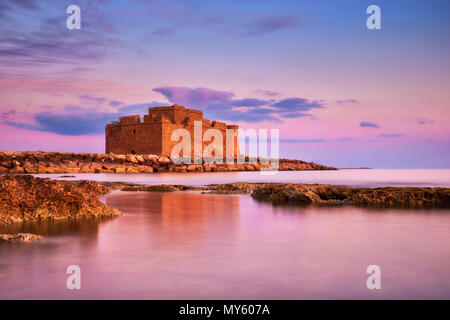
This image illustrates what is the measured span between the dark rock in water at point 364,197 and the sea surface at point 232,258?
1.73 meters

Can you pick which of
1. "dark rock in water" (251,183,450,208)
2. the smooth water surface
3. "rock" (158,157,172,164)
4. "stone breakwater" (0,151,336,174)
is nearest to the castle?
"rock" (158,157,172,164)

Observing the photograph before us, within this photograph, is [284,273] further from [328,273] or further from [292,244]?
[292,244]

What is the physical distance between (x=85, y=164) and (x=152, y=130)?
13.1 m

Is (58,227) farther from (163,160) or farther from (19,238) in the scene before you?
(163,160)

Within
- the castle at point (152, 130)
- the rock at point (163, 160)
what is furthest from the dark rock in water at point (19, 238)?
the castle at point (152, 130)

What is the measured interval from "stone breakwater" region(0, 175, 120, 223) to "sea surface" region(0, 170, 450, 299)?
30 cm

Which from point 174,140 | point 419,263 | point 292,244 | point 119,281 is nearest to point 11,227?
point 119,281

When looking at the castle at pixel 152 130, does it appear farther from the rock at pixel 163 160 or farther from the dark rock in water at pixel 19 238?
the dark rock in water at pixel 19 238

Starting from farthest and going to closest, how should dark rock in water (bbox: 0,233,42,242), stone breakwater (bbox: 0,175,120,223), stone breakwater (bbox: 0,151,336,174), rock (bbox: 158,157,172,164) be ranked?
1. rock (bbox: 158,157,172,164)
2. stone breakwater (bbox: 0,151,336,174)
3. stone breakwater (bbox: 0,175,120,223)
4. dark rock in water (bbox: 0,233,42,242)

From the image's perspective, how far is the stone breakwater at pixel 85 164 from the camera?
87.0ft

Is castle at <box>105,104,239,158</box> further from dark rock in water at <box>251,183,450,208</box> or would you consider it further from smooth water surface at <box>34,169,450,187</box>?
dark rock in water at <box>251,183,450,208</box>

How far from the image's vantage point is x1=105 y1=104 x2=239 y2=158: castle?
4306cm

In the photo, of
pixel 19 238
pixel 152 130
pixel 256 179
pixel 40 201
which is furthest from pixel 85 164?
pixel 19 238
